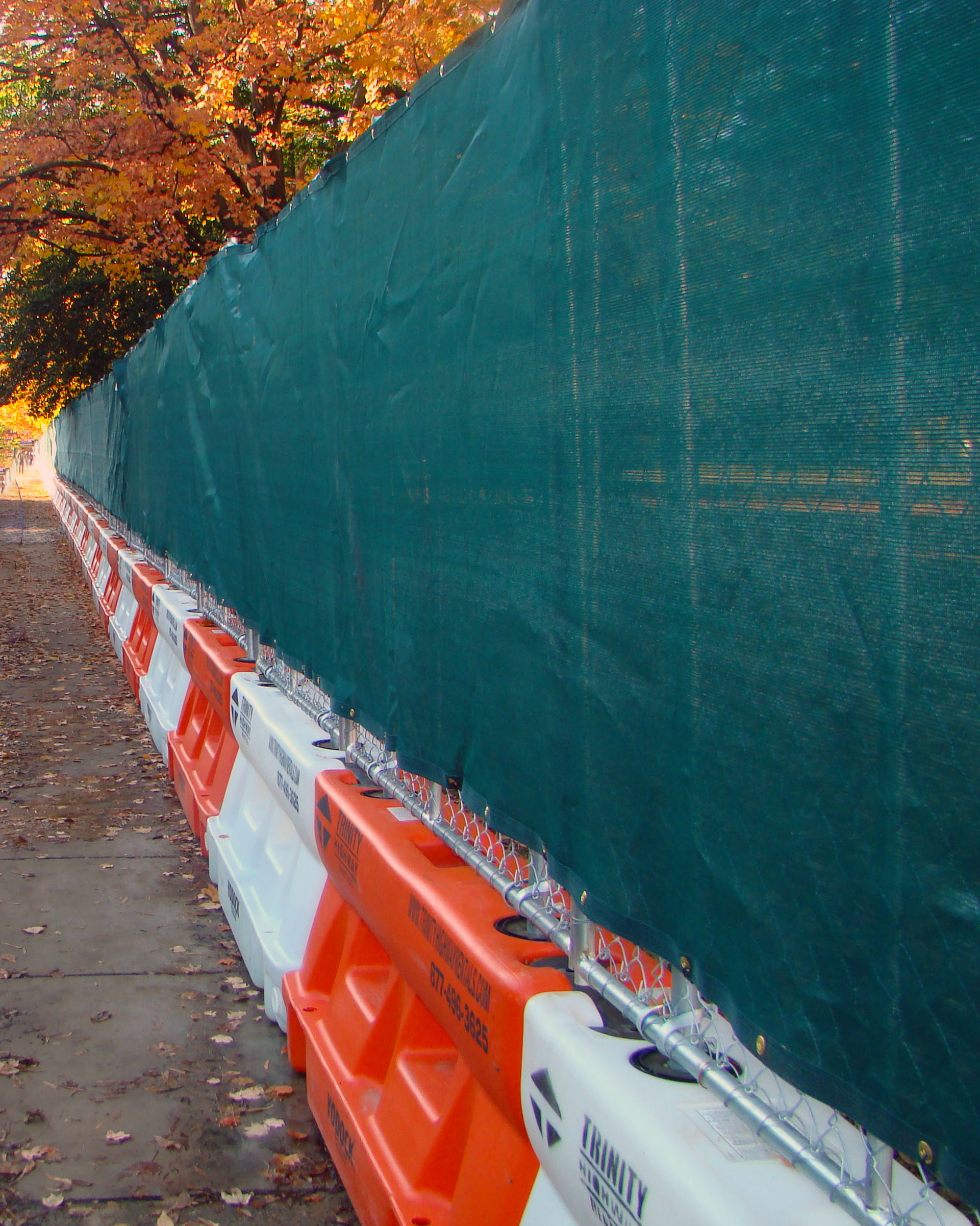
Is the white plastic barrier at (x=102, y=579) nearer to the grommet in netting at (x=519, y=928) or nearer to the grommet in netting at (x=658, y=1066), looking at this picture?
the grommet in netting at (x=519, y=928)

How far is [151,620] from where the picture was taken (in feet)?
31.9

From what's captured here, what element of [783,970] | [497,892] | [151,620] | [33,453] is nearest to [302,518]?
[497,892]

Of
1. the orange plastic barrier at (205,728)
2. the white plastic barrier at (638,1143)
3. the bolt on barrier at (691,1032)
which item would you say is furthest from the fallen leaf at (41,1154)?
the orange plastic barrier at (205,728)

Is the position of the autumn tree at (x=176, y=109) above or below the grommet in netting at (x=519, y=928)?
above

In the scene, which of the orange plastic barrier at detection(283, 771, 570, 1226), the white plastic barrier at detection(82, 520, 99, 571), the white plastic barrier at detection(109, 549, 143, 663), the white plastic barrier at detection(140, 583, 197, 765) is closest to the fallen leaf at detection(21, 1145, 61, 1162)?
the orange plastic barrier at detection(283, 771, 570, 1226)

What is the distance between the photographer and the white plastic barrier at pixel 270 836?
13.5 ft

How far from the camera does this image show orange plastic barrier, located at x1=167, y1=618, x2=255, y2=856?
19.2 feet

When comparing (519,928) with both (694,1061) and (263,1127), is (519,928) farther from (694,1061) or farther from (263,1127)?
(263,1127)

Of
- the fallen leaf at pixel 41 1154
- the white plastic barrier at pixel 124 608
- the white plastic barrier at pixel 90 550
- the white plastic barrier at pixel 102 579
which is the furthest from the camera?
the white plastic barrier at pixel 90 550

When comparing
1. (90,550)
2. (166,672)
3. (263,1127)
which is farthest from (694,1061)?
(90,550)

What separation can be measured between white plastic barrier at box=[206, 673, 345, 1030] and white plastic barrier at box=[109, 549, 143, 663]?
561cm

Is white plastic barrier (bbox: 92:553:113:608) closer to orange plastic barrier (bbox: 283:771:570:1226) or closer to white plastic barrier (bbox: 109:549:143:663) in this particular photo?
white plastic barrier (bbox: 109:549:143:663)

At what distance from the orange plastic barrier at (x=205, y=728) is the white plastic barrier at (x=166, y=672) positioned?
276 mm

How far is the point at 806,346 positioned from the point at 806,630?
1.30 feet
